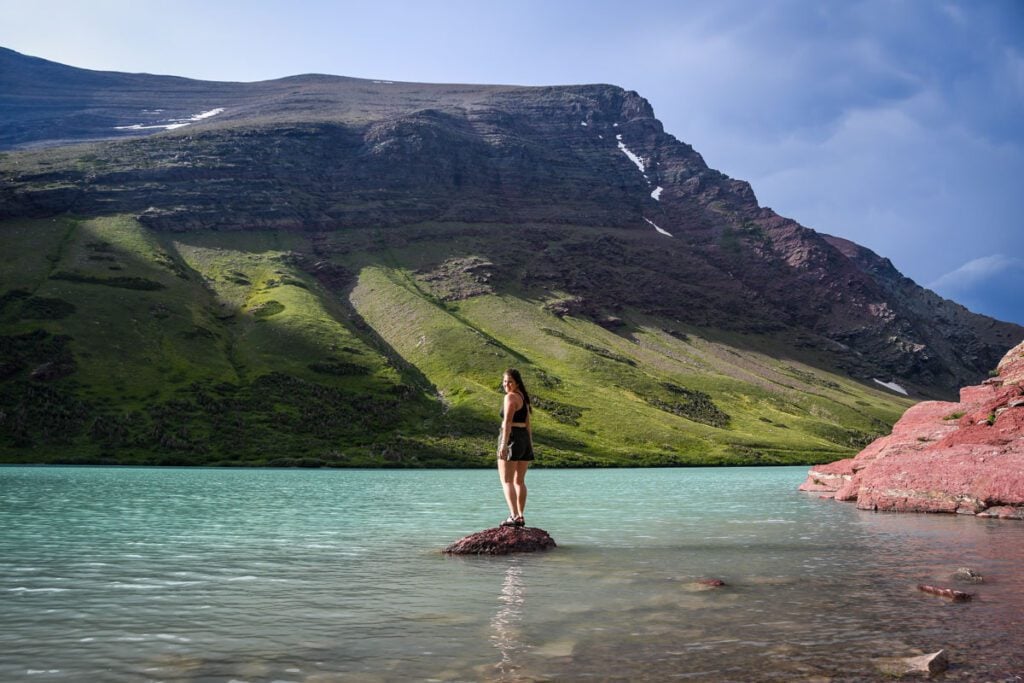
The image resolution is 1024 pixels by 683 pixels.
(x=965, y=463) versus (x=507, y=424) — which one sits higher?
(x=507, y=424)

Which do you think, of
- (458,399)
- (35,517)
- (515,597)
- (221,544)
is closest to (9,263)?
(458,399)

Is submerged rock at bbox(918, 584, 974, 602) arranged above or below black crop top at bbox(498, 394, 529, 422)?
below

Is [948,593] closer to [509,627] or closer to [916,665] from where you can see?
[916,665]

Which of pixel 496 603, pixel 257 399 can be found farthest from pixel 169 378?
pixel 496 603

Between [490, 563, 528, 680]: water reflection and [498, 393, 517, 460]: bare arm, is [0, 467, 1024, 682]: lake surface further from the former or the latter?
[498, 393, 517, 460]: bare arm

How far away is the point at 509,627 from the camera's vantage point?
12.9 m

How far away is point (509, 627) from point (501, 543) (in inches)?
371

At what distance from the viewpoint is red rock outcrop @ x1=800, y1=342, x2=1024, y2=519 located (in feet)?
107

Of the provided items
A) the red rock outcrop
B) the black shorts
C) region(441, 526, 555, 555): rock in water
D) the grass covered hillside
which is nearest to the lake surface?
region(441, 526, 555, 555): rock in water

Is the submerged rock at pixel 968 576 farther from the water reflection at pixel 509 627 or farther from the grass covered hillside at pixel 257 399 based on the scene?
the grass covered hillside at pixel 257 399

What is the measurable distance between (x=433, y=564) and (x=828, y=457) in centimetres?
16909

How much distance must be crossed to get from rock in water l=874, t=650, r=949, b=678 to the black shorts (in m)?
13.1

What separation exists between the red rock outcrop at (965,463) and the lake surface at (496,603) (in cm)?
427

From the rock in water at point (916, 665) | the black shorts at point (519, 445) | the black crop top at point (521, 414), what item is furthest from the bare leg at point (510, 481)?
the rock in water at point (916, 665)
